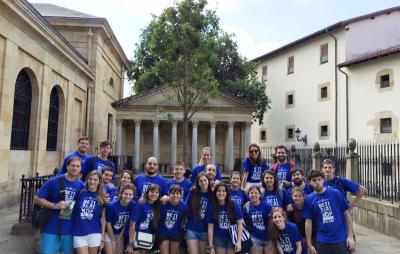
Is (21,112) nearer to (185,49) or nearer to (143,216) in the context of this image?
(185,49)

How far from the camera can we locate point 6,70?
11.1m

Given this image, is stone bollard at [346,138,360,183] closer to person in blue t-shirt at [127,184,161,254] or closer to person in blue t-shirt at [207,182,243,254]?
person in blue t-shirt at [207,182,243,254]

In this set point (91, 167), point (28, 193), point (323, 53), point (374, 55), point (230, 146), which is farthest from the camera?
point (323, 53)

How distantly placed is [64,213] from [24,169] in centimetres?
972

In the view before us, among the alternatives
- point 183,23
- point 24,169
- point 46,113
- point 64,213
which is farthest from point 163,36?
point 64,213

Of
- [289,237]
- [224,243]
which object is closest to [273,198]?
[289,237]

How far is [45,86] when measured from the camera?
14242 millimetres

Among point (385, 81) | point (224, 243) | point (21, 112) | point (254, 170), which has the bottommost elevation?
point (224, 243)

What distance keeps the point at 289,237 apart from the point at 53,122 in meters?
13.8

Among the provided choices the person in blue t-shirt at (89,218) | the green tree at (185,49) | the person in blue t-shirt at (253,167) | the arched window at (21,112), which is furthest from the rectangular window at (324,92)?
the person in blue t-shirt at (89,218)

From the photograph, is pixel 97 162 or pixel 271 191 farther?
pixel 97 162

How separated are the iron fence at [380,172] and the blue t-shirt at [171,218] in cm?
638

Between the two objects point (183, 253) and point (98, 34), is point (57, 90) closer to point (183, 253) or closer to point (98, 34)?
point (98, 34)

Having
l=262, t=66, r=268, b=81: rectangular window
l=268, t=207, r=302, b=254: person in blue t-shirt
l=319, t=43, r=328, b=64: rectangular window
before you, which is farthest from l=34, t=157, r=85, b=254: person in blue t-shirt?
l=262, t=66, r=268, b=81: rectangular window
